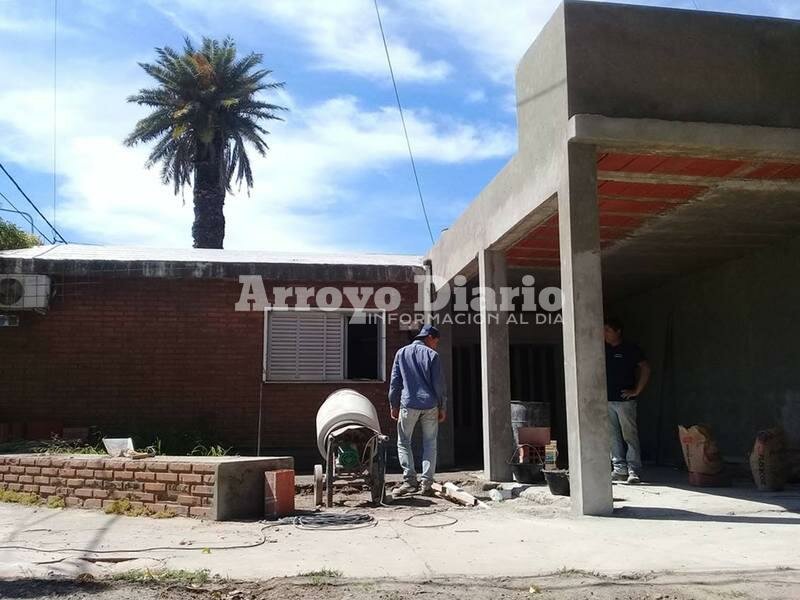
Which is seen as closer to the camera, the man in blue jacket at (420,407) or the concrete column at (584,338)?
the concrete column at (584,338)

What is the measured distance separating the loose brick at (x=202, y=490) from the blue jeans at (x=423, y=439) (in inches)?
85.4

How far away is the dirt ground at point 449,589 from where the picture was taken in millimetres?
3568

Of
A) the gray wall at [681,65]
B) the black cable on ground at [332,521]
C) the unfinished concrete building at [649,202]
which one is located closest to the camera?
the black cable on ground at [332,521]

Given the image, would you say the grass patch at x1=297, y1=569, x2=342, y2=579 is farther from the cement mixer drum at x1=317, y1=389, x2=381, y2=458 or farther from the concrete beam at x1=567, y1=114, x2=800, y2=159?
the concrete beam at x1=567, y1=114, x2=800, y2=159

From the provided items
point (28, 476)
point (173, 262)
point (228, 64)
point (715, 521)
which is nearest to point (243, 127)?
point (228, 64)

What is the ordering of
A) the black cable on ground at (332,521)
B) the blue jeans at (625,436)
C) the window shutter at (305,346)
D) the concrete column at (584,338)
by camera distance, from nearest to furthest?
the concrete column at (584,338)
the black cable on ground at (332,521)
the blue jeans at (625,436)
the window shutter at (305,346)

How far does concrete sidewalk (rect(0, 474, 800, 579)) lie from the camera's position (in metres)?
4.08

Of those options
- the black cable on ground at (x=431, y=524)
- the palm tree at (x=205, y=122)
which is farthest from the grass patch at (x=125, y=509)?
the palm tree at (x=205, y=122)

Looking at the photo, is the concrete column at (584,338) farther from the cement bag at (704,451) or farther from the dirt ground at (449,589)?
the cement bag at (704,451)

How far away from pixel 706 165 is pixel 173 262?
7577 mm

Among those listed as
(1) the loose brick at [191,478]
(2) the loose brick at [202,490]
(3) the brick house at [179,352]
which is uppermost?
(3) the brick house at [179,352]

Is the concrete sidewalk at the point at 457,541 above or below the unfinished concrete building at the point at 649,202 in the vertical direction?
below

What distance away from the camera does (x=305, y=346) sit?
1109 centimetres

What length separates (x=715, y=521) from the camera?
17.5ft
